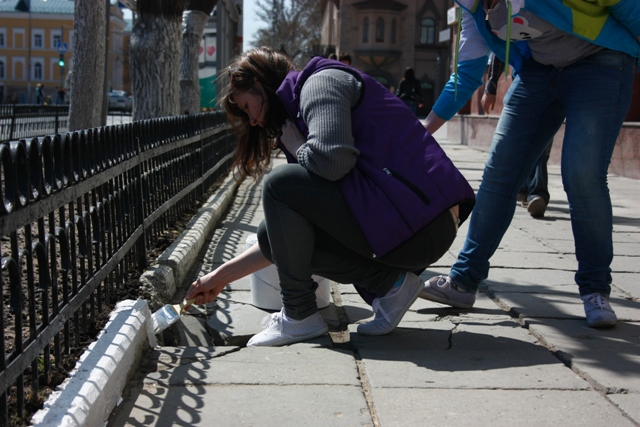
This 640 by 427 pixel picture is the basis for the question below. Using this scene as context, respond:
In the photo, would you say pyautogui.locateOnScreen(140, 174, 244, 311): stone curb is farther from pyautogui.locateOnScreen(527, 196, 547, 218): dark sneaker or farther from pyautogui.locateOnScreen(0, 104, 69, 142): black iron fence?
pyautogui.locateOnScreen(0, 104, 69, 142): black iron fence

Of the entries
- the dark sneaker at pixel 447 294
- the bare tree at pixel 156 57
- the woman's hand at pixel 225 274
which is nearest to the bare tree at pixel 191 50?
the bare tree at pixel 156 57

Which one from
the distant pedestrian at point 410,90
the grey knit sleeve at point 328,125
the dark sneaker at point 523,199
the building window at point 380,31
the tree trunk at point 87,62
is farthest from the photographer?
the building window at point 380,31

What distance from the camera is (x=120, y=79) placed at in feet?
278

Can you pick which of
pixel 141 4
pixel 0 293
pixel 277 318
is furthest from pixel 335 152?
pixel 141 4

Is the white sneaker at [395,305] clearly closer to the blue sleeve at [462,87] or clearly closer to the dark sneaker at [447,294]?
the dark sneaker at [447,294]

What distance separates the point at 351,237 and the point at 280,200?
1.03 feet

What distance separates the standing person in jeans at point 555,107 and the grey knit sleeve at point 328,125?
855 mm

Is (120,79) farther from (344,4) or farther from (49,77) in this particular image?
(344,4)

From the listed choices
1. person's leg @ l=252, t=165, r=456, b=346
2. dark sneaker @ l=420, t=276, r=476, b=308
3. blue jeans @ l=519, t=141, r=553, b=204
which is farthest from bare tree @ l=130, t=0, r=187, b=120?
person's leg @ l=252, t=165, r=456, b=346

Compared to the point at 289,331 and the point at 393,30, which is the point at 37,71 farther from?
the point at 289,331

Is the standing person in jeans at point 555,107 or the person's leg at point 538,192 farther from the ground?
the standing person in jeans at point 555,107

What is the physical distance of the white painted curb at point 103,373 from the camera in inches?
85.2

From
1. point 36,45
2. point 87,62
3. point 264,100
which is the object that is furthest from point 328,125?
point 36,45

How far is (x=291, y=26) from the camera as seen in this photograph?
61.2 m
